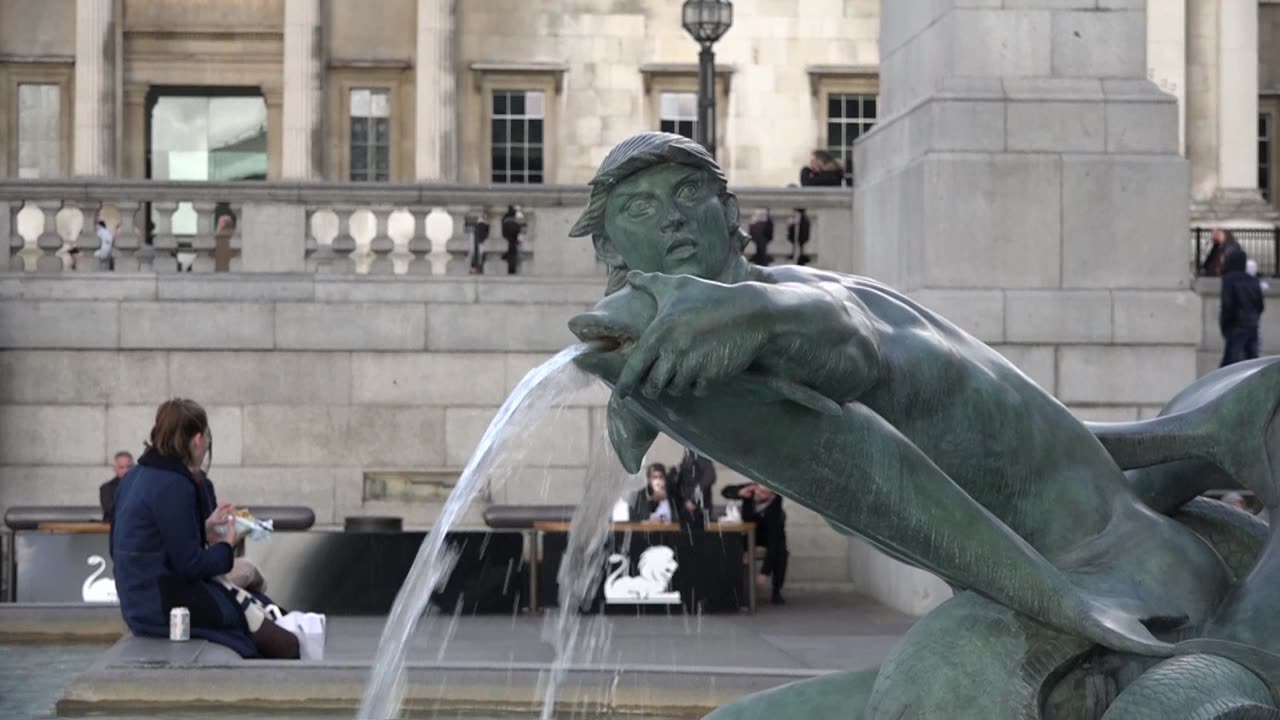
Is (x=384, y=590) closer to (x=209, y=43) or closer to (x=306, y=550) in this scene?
(x=306, y=550)

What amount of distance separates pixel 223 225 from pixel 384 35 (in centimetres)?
3154

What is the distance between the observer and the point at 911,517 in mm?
4188

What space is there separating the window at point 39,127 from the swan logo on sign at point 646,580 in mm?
37777

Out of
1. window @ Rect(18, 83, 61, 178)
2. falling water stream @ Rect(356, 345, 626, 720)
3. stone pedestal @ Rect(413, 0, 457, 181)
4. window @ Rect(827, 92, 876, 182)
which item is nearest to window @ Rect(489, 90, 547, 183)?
stone pedestal @ Rect(413, 0, 457, 181)

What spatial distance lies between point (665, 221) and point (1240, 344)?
15854 millimetres

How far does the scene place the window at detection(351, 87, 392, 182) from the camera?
50.9 meters

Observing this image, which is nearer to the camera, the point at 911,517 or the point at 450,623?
the point at 911,517

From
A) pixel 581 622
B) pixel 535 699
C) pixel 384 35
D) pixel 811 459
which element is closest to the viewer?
pixel 811 459

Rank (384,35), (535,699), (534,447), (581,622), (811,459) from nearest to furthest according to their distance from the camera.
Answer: (811,459)
(535,699)
(581,622)
(534,447)
(384,35)

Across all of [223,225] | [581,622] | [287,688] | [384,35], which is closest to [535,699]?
[287,688]

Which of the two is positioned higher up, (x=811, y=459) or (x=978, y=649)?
(x=811, y=459)

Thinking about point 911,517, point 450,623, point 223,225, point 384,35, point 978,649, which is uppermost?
point 384,35

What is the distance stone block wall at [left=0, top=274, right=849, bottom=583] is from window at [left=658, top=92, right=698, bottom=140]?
30.5 metres

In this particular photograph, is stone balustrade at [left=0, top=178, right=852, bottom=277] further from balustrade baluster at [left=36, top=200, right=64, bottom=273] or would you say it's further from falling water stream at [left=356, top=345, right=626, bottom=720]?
falling water stream at [left=356, top=345, right=626, bottom=720]
